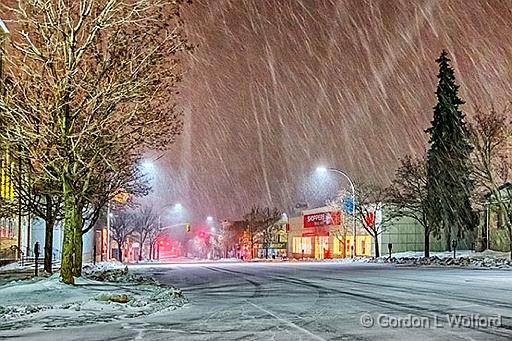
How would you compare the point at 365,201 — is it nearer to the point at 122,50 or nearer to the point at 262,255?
the point at 262,255

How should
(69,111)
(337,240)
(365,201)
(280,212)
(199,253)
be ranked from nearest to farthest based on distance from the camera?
1. (69,111)
2. (365,201)
3. (337,240)
4. (280,212)
5. (199,253)

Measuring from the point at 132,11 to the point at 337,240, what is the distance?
76579 millimetres

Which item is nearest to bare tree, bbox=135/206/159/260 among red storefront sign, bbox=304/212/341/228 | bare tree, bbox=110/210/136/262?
bare tree, bbox=110/210/136/262

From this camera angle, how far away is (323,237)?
327ft

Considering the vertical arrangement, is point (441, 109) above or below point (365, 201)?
above

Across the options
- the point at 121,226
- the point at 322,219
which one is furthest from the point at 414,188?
the point at 121,226

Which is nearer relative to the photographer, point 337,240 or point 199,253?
point 337,240

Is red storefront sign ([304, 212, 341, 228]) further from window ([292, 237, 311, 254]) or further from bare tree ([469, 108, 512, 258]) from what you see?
bare tree ([469, 108, 512, 258])

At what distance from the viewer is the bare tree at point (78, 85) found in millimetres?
20516

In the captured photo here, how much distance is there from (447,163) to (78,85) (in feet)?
159

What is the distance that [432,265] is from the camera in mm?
52688

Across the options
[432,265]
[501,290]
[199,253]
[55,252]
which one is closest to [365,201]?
[432,265]

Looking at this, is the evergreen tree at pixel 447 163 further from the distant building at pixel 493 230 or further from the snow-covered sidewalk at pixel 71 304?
the snow-covered sidewalk at pixel 71 304

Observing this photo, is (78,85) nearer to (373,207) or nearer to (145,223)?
(373,207)
